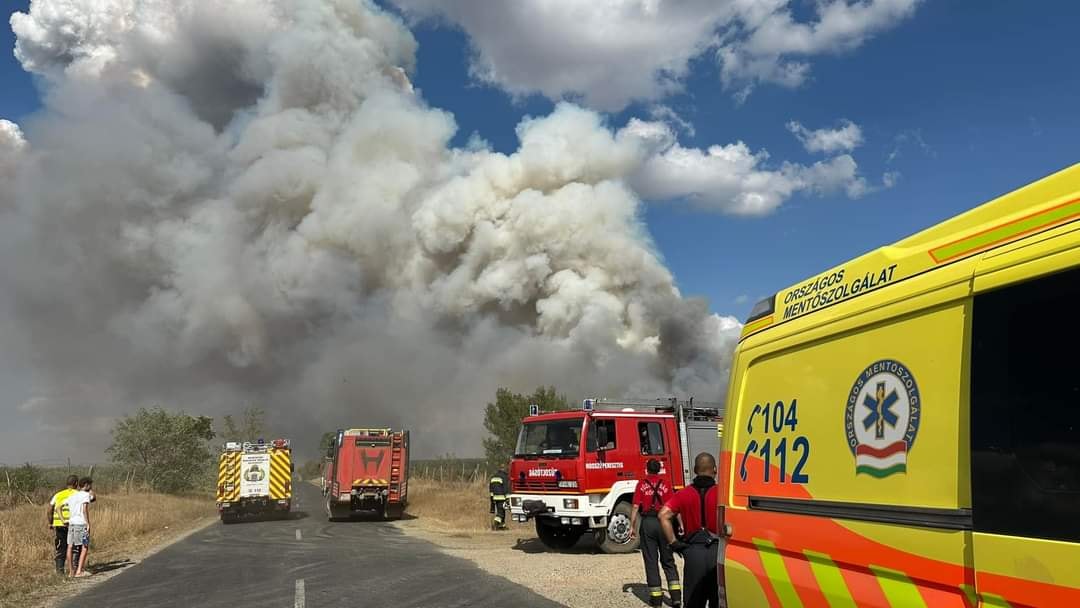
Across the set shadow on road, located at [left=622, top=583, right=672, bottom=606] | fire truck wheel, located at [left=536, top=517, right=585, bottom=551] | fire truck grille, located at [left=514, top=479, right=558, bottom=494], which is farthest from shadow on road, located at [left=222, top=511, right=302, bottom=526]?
shadow on road, located at [left=622, top=583, right=672, bottom=606]

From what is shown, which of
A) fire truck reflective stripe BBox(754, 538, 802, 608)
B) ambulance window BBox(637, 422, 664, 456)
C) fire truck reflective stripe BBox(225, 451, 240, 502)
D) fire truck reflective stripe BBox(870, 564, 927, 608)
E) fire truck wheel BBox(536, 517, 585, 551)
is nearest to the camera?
fire truck reflective stripe BBox(870, 564, 927, 608)

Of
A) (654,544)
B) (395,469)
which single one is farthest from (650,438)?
(395,469)

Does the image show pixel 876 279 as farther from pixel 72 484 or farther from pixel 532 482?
pixel 72 484

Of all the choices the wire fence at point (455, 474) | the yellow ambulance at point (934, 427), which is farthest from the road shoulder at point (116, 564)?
the wire fence at point (455, 474)

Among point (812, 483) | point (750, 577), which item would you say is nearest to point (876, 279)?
point (812, 483)

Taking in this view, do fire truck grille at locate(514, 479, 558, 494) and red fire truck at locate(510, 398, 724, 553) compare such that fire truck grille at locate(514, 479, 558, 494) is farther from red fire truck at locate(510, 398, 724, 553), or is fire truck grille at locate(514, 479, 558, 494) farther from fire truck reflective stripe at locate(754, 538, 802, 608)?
fire truck reflective stripe at locate(754, 538, 802, 608)

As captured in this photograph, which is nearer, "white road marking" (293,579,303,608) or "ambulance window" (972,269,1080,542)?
"ambulance window" (972,269,1080,542)

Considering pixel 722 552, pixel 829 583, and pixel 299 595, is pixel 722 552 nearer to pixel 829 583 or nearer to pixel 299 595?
pixel 829 583

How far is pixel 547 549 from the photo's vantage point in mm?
14633

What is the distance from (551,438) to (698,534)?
335 inches

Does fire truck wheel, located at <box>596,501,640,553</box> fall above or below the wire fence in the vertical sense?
above

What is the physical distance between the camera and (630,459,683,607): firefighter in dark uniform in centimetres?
811

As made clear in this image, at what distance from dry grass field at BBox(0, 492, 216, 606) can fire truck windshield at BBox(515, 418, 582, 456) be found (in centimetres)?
752

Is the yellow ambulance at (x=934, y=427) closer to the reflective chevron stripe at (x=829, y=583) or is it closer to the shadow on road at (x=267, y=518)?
the reflective chevron stripe at (x=829, y=583)
